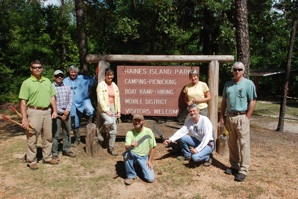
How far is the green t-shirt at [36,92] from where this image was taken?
4.98m

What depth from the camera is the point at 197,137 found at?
5.56 meters

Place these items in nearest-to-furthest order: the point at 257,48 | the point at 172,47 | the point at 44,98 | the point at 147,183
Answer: the point at 147,183
the point at 44,98
the point at 172,47
the point at 257,48

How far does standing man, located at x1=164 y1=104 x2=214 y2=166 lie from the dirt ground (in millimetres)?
276

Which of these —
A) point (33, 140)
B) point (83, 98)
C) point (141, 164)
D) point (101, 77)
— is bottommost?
point (141, 164)

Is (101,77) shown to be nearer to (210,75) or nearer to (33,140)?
(33,140)

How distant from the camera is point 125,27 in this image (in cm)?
1038

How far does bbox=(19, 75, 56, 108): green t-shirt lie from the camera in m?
4.98

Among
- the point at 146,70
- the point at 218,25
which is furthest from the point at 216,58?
the point at 218,25

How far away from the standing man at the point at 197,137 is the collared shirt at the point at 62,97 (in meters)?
2.24

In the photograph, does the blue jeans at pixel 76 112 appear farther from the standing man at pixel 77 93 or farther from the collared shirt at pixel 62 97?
the collared shirt at pixel 62 97

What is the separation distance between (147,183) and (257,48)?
12.5 metres

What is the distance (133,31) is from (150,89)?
4687mm

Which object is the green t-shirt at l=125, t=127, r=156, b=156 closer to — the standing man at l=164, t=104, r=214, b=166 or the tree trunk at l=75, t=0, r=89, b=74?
the standing man at l=164, t=104, r=214, b=166

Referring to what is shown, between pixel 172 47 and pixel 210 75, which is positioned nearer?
pixel 210 75
